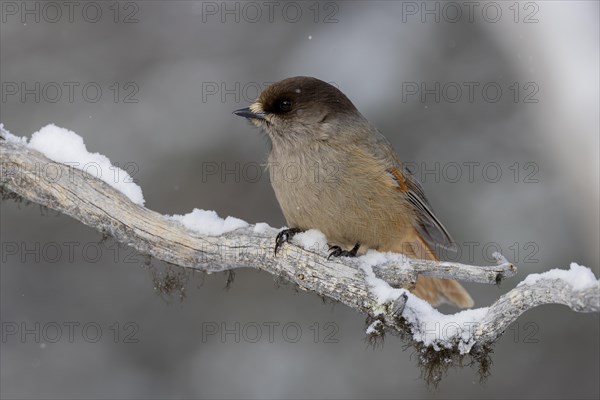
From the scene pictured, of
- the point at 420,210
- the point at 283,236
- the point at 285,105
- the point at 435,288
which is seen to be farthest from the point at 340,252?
the point at 435,288

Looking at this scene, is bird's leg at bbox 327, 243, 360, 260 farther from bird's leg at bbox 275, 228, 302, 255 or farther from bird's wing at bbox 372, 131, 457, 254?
bird's wing at bbox 372, 131, 457, 254

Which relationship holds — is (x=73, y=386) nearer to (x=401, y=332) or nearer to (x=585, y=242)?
(x=401, y=332)

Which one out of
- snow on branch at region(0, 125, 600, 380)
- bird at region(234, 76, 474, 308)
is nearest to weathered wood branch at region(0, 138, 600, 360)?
snow on branch at region(0, 125, 600, 380)

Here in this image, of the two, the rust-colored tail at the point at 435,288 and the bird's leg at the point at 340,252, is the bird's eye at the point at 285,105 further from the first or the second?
the rust-colored tail at the point at 435,288

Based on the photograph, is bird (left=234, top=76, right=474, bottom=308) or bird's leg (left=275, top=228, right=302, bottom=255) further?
bird (left=234, top=76, right=474, bottom=308)

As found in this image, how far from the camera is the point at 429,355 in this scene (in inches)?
194

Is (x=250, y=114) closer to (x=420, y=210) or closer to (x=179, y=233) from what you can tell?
(x=179, y=233)

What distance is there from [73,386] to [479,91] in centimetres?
582

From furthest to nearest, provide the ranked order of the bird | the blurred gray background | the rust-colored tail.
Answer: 1. the blurred gray background
2. the rust-colored tail
3. the bird

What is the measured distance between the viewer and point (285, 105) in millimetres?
6090

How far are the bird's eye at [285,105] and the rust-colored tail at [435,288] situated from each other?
149cm

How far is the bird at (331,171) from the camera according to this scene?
19.1 feet

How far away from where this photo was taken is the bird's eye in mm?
6086

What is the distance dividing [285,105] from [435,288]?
6.35 feet
